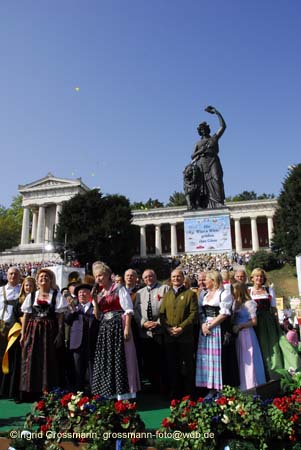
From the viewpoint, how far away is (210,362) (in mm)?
5609

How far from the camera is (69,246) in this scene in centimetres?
4322

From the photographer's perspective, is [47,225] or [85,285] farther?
[47,225]

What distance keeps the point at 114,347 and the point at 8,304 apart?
250cm

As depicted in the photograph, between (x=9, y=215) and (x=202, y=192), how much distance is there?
224 feet

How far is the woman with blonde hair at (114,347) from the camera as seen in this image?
17.1ft

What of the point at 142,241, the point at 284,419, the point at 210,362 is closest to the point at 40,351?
the point at 210,362

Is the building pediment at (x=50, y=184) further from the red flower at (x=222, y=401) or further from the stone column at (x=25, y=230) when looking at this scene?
the red flower at (x=222, y=401)

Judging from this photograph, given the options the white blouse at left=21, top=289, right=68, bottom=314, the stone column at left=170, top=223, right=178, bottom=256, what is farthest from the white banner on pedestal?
the stone column at left=170, top=223, right=178, bottom=256

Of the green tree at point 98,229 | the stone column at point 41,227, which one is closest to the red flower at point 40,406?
the green tree at point 98,229

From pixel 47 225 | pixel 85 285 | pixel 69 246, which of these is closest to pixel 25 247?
pixel 47 225

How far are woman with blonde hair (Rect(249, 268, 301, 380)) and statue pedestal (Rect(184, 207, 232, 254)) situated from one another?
15.8 metres

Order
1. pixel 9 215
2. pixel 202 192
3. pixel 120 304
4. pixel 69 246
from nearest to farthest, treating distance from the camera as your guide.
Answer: pixel 120 304
pixel 202 192
pixel 69 246
pixel 9 215

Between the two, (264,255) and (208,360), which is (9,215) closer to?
(264,255)

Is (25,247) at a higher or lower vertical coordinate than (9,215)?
lower
